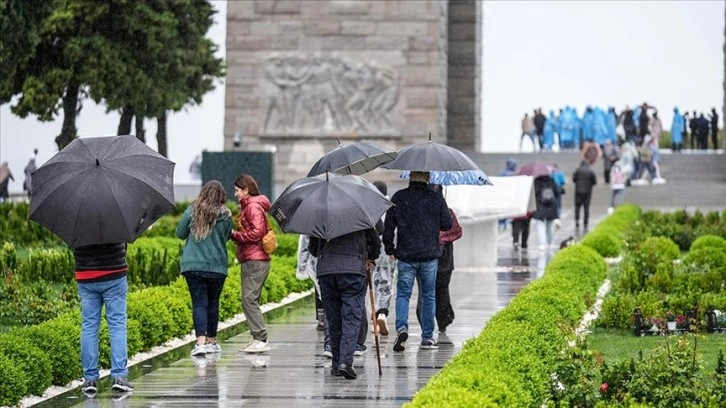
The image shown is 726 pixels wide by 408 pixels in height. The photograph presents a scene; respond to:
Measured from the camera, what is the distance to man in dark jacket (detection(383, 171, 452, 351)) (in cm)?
1616

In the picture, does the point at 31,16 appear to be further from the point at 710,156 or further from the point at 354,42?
the point at 710,156

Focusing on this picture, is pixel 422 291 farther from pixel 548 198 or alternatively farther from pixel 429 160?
pixel 548 198

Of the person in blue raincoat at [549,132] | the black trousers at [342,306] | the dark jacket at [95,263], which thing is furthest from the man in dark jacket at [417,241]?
the person in blue raincoat at [549,132]

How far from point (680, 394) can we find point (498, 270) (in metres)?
15.4

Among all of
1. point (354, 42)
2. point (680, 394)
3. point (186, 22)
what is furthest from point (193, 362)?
point (354, 42)

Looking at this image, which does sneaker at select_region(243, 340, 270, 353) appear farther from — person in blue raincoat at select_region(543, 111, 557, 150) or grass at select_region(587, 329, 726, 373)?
person in blue raincoat at select_region(543, 111, 557, 150)

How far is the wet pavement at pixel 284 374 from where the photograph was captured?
12891 millimetres

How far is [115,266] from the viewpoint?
524 inches

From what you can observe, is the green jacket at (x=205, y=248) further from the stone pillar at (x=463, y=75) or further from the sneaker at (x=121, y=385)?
the stone pillar at (x=463, y=75)

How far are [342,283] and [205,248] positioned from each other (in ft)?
5.56

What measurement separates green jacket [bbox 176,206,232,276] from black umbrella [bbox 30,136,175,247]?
1.79 meters

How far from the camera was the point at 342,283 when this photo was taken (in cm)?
1430

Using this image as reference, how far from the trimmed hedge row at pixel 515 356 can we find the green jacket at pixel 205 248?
2.55 meters

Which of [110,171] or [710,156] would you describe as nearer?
[110,171]
